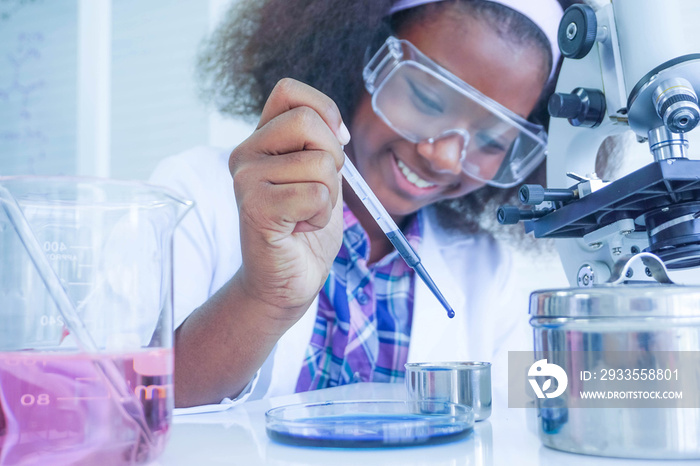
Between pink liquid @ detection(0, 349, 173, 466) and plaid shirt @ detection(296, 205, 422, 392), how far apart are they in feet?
3.15

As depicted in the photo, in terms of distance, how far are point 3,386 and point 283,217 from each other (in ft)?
1.16

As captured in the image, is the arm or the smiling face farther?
the smiling face

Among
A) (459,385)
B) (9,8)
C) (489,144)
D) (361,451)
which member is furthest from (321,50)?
(9,8)

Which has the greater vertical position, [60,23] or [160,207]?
[60,23]

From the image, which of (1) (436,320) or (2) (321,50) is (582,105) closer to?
(1) (436,320)

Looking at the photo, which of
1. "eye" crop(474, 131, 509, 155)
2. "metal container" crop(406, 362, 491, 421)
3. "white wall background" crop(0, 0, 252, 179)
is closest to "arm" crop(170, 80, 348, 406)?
"metal container" crop(406, 362, 491, 421)

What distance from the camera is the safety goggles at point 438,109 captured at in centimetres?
120

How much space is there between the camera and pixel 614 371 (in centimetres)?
43

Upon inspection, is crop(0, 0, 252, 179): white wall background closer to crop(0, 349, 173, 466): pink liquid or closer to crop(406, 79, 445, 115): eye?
crop(406, 79, 445, 115): eye

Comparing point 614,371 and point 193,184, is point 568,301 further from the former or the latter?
point 193,184

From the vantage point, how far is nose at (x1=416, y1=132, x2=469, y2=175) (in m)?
1.30

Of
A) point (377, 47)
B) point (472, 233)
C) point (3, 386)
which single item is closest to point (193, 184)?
point (377, 47)

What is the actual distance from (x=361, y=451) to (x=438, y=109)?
911 millimetres

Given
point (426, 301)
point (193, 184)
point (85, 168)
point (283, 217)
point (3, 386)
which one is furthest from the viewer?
point (85, 168)
